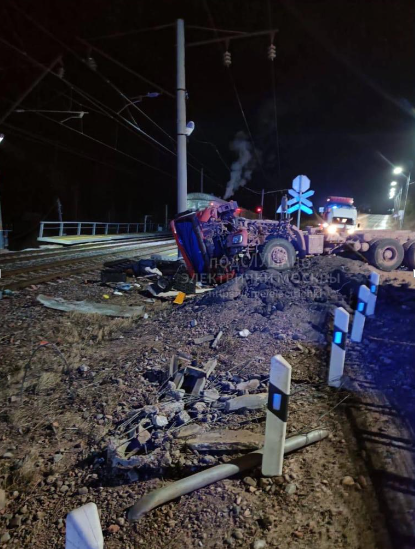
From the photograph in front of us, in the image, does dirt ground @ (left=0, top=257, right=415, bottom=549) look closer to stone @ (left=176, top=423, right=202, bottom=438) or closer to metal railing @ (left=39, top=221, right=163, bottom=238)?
stone @ (left=176, top=423, right=202, bottom=438)

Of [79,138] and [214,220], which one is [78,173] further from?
[214,220]

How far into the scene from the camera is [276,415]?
95.1 inches

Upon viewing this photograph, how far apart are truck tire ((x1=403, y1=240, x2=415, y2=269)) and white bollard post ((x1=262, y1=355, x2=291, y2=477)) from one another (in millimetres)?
→ 11721

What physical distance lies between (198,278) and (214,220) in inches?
70.8

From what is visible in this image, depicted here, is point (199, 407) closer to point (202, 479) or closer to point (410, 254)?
point (202, 479)

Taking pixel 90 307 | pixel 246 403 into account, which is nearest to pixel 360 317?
pixel 246 403

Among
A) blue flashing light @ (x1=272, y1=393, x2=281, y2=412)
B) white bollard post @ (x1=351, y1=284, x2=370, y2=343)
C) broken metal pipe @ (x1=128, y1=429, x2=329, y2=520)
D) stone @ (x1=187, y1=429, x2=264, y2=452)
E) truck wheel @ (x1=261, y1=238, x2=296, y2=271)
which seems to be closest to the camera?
broken metal pipe @ (x1=128, y1=429, x2=329, y2=520)

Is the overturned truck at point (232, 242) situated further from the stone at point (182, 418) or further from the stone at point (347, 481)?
the stone at point (347, 481)

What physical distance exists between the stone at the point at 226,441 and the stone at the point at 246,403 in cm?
42

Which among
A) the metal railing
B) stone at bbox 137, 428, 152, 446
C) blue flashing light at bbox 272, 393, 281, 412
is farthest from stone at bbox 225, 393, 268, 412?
the metal railing

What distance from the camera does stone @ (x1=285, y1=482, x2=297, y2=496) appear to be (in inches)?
94.9

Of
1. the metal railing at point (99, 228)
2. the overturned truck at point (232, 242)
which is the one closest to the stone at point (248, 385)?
the overturned truck at point (232, 242)

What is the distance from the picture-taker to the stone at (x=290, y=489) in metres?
2.41

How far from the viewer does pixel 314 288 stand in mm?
7551
